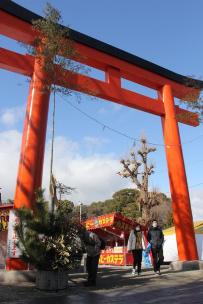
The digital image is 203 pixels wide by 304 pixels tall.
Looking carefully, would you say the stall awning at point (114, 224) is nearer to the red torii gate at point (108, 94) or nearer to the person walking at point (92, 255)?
the red torii gate at point (108, 94)

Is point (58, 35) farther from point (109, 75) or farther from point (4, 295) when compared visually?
point (4, 295)

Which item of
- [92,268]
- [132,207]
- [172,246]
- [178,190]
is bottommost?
[92,268]

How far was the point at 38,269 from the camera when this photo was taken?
7.94 meters

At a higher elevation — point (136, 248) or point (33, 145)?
point (33, 145)

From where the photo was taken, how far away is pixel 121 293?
742 cm

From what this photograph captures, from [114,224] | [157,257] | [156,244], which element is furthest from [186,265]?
[114,224]

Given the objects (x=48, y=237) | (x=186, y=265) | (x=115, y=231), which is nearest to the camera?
(x=48, y=237)

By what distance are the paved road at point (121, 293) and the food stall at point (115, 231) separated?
573 centimetres

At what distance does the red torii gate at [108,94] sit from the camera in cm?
1016

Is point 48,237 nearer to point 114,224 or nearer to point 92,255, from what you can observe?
point 92,255

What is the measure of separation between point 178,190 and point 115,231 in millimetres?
4750

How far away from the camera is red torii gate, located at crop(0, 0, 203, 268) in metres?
10.2

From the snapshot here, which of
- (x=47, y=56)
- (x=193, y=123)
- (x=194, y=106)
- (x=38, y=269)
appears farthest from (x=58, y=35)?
(x=193, y=123)

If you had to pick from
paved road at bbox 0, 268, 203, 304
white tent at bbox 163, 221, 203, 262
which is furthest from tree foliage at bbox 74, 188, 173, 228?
paved road at bbox 0, 268, 203, 304
